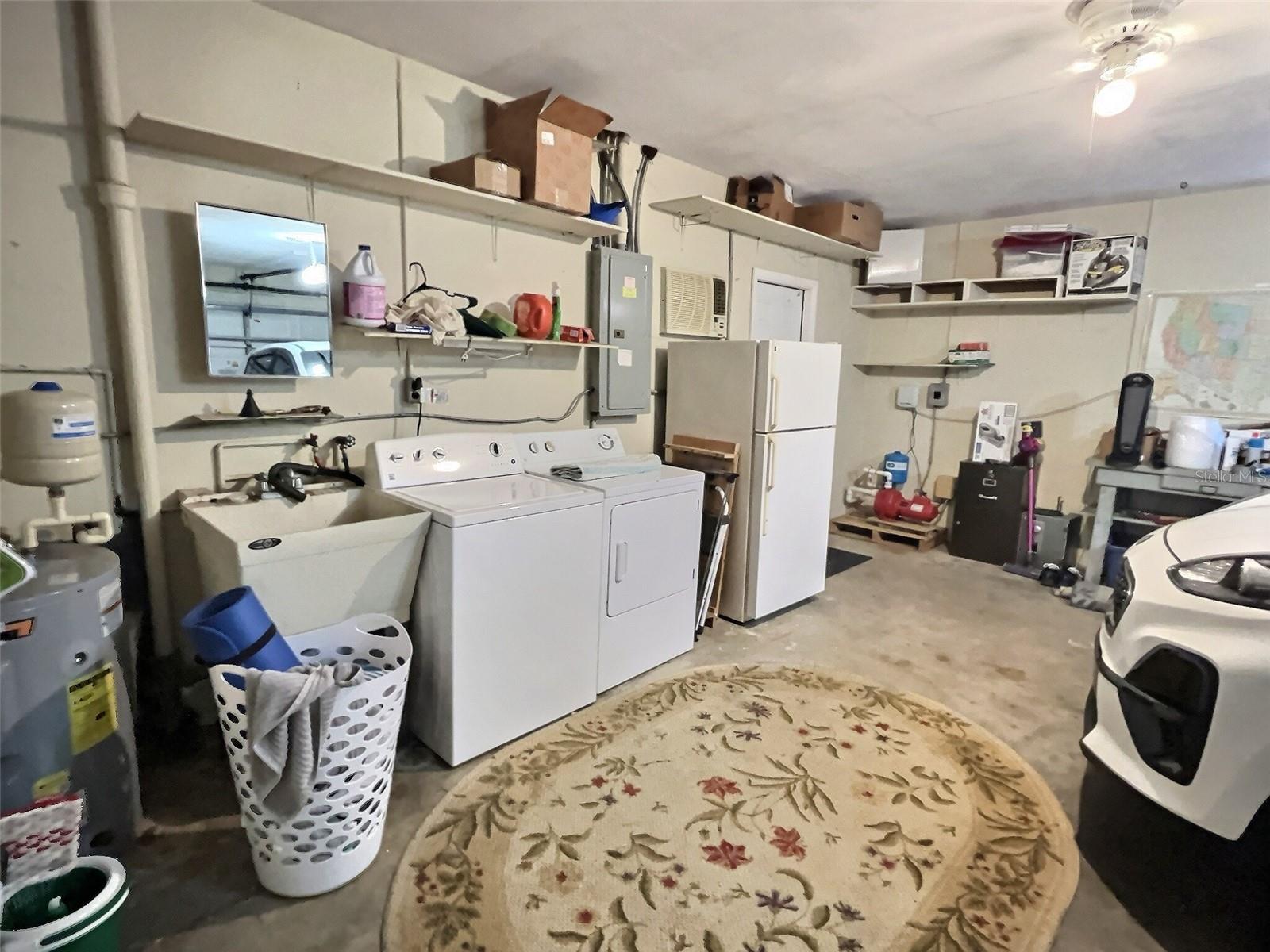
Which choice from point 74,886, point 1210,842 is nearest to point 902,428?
point 1210,842

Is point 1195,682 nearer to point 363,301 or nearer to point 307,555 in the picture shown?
point 307,555

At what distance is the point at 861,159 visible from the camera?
Result: 3.39 meters

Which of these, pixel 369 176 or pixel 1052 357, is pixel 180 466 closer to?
pixel 369 176

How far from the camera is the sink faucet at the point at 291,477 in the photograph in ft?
6.98

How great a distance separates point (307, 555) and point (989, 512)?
172 inches

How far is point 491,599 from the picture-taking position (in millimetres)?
2098

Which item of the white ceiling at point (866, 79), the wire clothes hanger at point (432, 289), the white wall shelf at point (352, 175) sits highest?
the white ceiling at point (866, 79)

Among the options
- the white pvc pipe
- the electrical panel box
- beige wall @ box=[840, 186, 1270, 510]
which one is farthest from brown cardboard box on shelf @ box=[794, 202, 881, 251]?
the white pvc pipe

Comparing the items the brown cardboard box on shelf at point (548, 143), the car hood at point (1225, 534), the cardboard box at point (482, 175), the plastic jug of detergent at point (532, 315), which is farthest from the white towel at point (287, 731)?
the car hood at point (1225, 534)

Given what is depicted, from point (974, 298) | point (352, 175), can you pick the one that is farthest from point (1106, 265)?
point (352, 175)

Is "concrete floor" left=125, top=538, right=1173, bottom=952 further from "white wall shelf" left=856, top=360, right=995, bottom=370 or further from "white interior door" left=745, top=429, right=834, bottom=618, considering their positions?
"white wall shelf" left=856, top=360, right=995, bottom=370

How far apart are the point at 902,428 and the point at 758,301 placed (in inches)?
75.2

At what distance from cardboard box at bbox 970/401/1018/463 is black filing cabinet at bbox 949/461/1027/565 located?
0.18 meters

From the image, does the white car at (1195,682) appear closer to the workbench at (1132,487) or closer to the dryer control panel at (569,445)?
the dryer control panel at (569,445)
